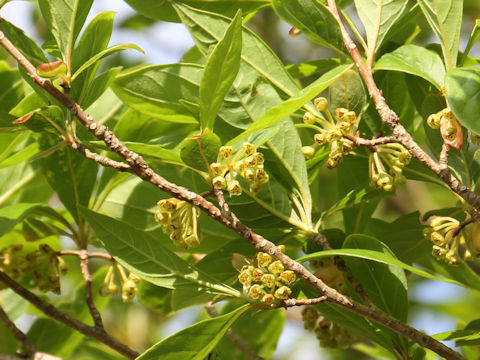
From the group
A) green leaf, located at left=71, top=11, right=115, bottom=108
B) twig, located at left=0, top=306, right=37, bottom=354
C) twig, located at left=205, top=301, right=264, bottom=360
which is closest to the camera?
green leaf, located at left=71, top=11, right=115, bottom=108

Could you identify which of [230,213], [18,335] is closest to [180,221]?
[230,213]

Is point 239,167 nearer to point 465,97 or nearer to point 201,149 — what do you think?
point 201,149

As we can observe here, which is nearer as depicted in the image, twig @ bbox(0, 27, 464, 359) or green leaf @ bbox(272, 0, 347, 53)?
twig @ bbox(0, 27, 464, 359)

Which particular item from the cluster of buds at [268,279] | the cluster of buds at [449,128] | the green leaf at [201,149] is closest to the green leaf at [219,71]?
the green leaf at [201,149]

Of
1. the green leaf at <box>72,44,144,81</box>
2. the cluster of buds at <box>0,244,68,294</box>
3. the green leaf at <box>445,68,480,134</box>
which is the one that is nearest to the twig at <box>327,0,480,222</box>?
the green leaf at <box>445,68,480,134</box>

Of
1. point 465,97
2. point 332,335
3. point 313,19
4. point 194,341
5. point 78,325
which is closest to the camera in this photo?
point 465,97

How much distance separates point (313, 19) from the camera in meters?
1.42

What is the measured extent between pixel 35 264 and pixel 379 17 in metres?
1.01

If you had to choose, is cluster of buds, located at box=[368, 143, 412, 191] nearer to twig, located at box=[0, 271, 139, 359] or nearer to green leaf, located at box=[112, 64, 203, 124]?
green leaf, located at box=[112, 64, 203, 124]

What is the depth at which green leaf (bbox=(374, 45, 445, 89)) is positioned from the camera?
124 centimetres

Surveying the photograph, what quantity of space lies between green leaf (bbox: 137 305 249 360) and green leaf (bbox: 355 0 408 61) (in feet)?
2.01

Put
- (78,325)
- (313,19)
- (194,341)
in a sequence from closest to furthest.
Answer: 1. (194,341)
2. (313,19)
3. (78,325)

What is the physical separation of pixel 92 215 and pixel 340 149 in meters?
0.48

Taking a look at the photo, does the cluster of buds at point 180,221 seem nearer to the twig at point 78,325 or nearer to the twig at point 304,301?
the twig at point 304,301
